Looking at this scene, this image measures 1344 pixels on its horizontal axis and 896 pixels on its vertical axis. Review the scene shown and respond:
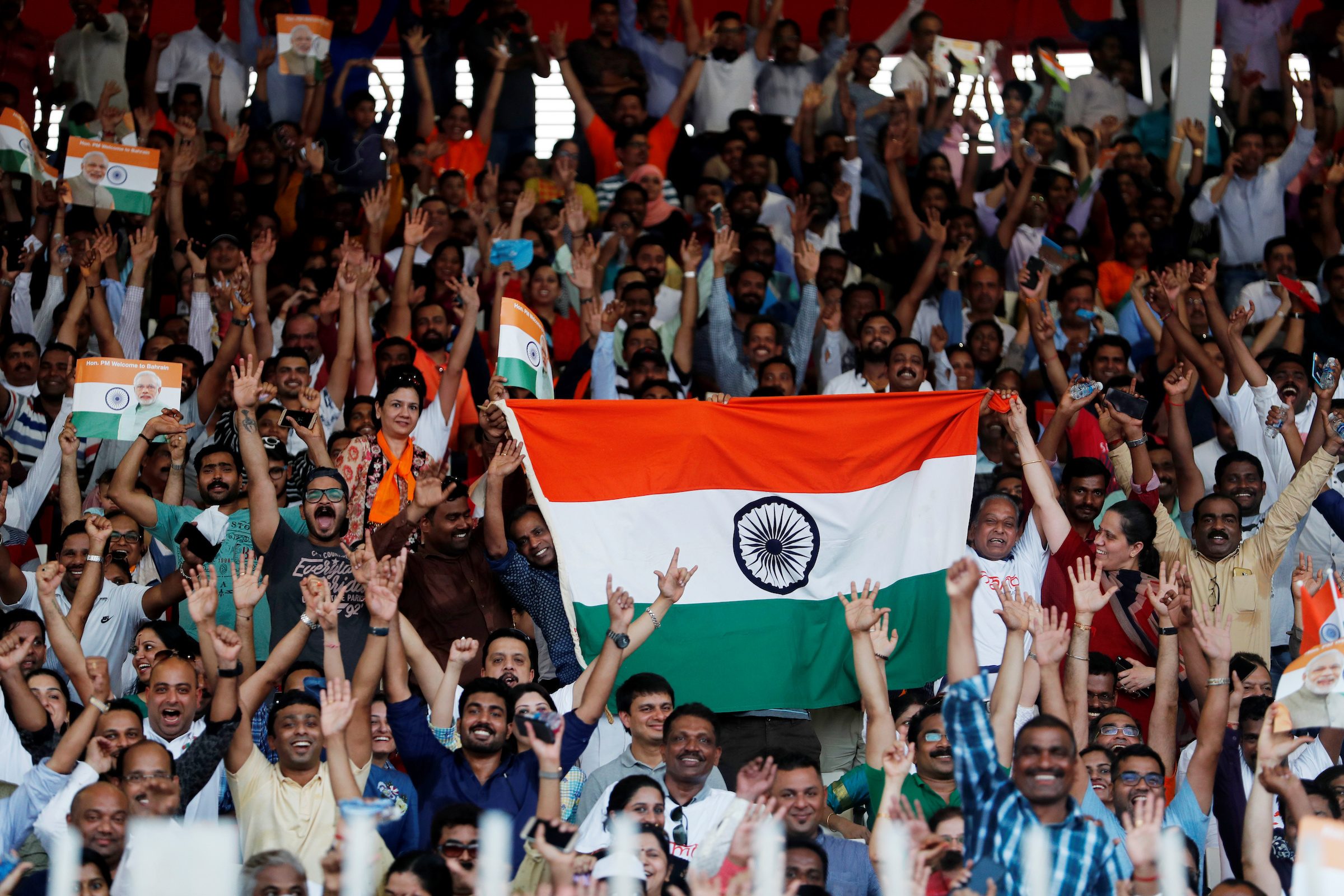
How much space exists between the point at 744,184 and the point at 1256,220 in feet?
10.5

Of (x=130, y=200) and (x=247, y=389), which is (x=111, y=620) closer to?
(x=247, y=389)

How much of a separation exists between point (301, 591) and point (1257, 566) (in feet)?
12.7

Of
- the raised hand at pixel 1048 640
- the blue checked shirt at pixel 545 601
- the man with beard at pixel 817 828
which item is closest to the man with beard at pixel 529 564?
the blue checked shirt at pixel 545 601

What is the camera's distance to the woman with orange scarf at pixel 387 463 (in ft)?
24.6

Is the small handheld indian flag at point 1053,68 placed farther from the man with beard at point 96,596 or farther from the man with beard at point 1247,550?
the man with beard at point 96,596

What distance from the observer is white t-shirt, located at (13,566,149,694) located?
7375mm

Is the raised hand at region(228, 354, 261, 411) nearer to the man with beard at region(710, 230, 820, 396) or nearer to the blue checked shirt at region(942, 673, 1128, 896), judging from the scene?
the man with beard at region(710, 230, 820, 396)

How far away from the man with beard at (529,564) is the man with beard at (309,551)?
0.60 meters

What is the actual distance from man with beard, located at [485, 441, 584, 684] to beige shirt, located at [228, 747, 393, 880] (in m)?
1.47

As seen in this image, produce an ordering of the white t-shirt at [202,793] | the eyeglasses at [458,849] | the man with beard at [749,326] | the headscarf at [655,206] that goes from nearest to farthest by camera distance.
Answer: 1. the eyeglasses at [458,849]
2. the white t-shirt at [202,793]
3. the man with beard at [749,326]
4. the headscarf at [655,206]

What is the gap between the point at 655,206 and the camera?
10719 mm

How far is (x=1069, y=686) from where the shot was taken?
20.8ft

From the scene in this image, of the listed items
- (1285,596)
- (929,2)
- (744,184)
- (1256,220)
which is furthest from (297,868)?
(929,2)

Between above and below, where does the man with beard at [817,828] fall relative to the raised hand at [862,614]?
below
